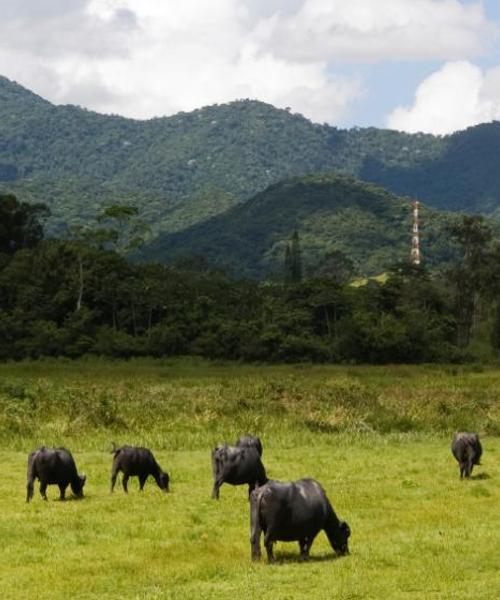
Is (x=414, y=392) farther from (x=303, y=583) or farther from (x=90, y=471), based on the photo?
(x=303, y=583)

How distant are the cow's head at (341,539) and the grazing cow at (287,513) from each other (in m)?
0.44

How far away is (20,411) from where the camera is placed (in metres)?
45.6

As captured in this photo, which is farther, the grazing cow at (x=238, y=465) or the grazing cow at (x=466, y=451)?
the grazing cow at (x=466, y=451)

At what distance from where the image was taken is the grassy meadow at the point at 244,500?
51.0 ft

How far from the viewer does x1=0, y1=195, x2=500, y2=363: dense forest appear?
10488 centimetres

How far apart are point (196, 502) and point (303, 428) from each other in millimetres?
20362

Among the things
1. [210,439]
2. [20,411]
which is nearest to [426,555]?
[210,439]

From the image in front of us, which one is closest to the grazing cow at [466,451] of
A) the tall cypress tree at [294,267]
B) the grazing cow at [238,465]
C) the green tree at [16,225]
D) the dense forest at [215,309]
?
the grazing cow at [238,465]

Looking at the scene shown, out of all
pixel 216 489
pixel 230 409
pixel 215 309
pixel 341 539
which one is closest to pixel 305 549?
pixel 341 539

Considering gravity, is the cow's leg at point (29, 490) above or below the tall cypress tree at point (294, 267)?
below

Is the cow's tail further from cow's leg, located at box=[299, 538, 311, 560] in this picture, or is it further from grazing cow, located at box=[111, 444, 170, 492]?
cow's leg, located at box=[299, 538, 311, 560]

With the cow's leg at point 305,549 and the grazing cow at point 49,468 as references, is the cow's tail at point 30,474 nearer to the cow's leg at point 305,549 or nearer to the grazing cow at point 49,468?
the grazing cow at point 49,468

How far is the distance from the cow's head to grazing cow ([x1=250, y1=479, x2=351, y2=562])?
442mm

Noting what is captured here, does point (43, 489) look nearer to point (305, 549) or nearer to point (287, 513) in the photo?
point (305, 549)
